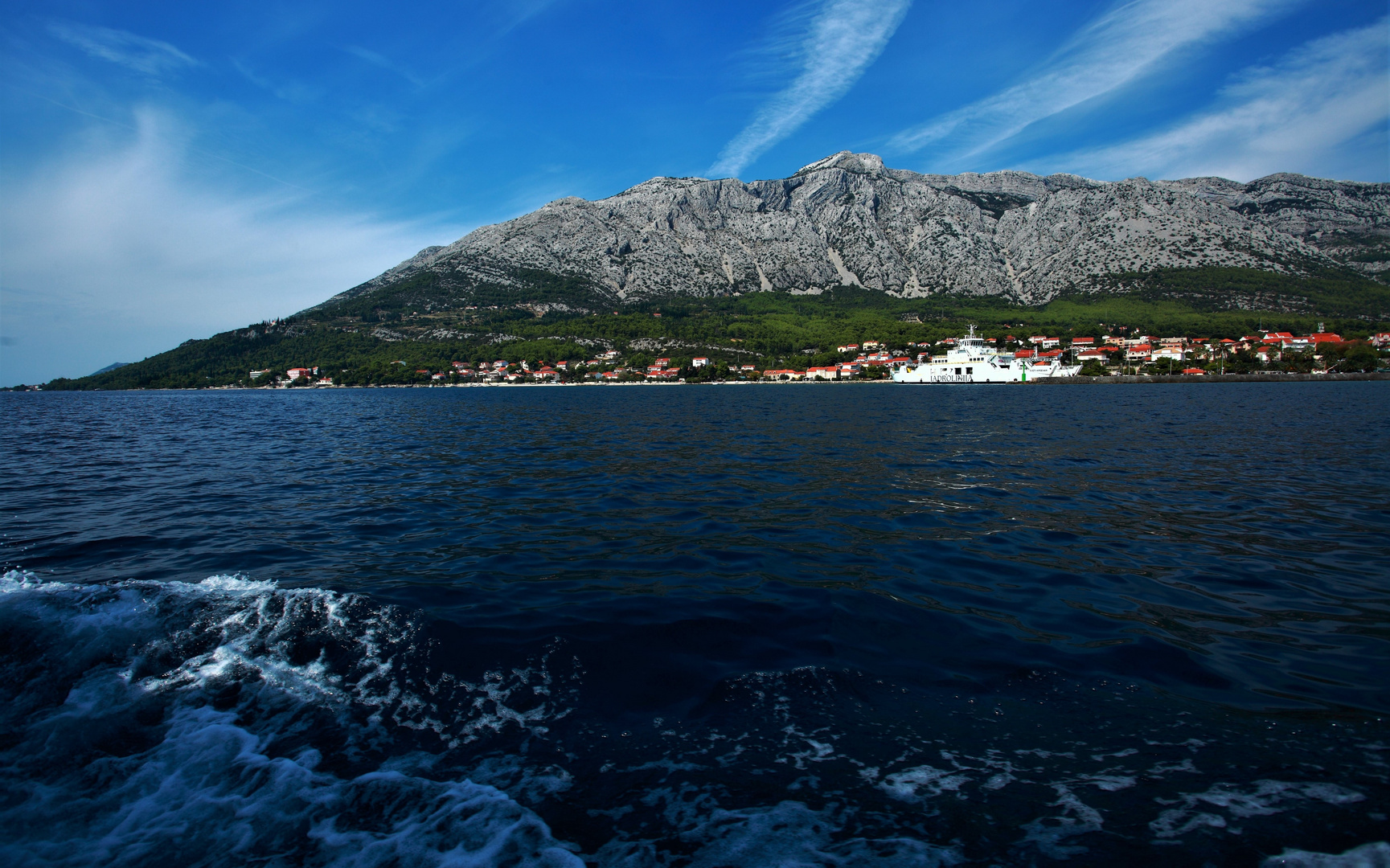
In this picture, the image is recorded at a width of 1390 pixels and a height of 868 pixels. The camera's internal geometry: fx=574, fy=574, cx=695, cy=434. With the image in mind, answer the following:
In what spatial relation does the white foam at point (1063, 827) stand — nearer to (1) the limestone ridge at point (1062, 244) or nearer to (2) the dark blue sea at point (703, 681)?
(2) the dark blue sea at point (703, 681)

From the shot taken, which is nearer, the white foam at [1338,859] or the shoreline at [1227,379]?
the white foam at [1338,859]

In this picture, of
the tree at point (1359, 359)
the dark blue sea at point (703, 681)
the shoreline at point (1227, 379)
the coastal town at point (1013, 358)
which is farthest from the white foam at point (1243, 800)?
the tree at point (1359, 359)

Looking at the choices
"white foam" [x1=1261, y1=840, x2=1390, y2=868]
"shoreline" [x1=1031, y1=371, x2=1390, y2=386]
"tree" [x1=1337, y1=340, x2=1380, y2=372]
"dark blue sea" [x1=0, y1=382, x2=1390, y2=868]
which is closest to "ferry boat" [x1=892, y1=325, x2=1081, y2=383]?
"shoreline" [x1=1031, y1=371, x2=1390, y2=386]

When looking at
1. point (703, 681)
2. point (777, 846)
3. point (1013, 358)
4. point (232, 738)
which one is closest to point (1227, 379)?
point (1013, 358)

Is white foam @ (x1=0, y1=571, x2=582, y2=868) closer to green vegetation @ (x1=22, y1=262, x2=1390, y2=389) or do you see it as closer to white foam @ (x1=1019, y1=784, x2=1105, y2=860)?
white foam @ (x1=1019, y1=784, x2=1105, y2=860)

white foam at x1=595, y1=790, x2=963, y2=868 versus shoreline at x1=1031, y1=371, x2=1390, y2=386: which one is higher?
white foam at x1=595, y1=790, x2=963, y2=868

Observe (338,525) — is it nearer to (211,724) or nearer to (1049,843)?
(211,724)

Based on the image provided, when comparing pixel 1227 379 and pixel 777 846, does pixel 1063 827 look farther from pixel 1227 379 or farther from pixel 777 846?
pixel 1227 379
